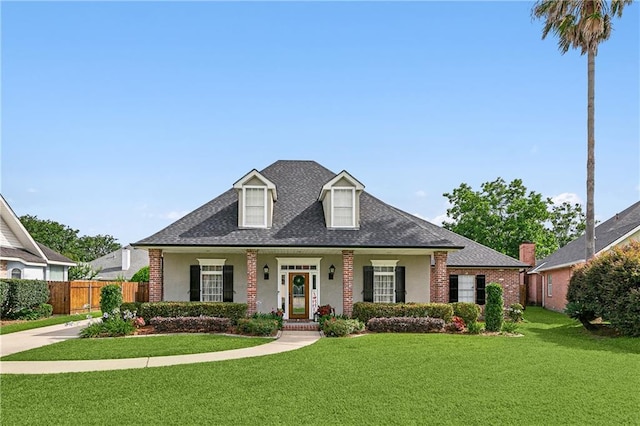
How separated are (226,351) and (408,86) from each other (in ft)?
32.4

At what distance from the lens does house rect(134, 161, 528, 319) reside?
2103cm

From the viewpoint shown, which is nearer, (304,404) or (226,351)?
(304,404)

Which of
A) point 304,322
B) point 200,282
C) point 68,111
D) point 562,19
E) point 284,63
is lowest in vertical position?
point 304,322

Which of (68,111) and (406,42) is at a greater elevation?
(406,42)

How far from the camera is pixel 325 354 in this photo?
1377 centimetres

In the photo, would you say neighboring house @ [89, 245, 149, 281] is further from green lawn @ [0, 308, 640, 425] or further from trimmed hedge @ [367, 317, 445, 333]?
green lawn @ [0, 308, 640, 425]

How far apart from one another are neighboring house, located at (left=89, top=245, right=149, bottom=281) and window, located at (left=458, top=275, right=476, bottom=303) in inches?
1333

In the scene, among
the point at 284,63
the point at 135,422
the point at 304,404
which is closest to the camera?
the point at 135,422

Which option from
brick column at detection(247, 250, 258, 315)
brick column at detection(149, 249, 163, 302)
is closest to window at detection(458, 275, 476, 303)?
brick column at detection(247, 250, 258, 315)

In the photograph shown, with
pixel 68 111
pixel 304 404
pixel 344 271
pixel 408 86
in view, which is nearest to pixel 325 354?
pixel 304 404

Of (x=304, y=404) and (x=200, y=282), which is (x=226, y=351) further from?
(x=200, y=282)

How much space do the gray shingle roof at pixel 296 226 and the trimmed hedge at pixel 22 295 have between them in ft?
24.7

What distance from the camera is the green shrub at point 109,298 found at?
1906cm

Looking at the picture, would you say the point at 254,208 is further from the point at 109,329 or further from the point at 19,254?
the point at 19,254
